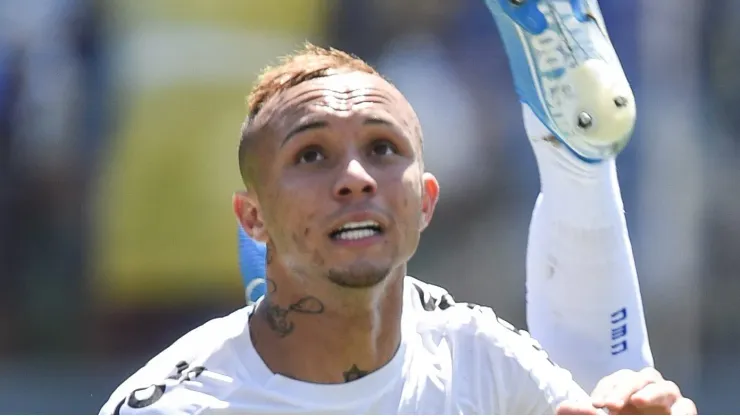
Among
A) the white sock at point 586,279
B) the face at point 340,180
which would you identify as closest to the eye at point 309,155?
the face at point 340,180

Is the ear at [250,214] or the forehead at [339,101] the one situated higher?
the forehead at [339,101]

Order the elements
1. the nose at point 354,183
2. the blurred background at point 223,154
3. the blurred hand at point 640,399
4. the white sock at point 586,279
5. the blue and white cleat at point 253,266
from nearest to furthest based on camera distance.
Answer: the nose at point 354,183
the blurred hand at point 640,399
the white sock at point 586,279
the blue and white cleat at point 253,266
the blurred background at point 223,154

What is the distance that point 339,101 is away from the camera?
1.48 m

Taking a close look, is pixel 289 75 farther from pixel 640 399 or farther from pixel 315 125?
pixel 640 399

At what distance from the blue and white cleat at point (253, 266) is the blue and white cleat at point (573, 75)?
471 mm

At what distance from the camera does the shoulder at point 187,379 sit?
1462 millimetres

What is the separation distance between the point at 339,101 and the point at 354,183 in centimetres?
12

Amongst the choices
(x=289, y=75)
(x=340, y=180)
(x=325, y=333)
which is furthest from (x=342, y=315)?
(x=289, y=75)

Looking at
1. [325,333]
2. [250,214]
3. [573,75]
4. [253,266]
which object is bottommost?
[253,266]

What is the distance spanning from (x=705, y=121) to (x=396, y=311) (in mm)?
2597

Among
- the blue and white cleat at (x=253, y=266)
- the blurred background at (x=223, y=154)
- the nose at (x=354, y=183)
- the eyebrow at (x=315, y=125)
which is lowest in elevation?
the blurred background at (x=223, y=154)

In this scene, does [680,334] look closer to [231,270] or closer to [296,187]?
[231,270]

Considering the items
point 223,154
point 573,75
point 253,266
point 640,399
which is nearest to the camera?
point 640,399

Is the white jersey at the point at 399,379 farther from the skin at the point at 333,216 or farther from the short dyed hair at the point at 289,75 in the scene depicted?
the short dyed hair at the point at 289,75
